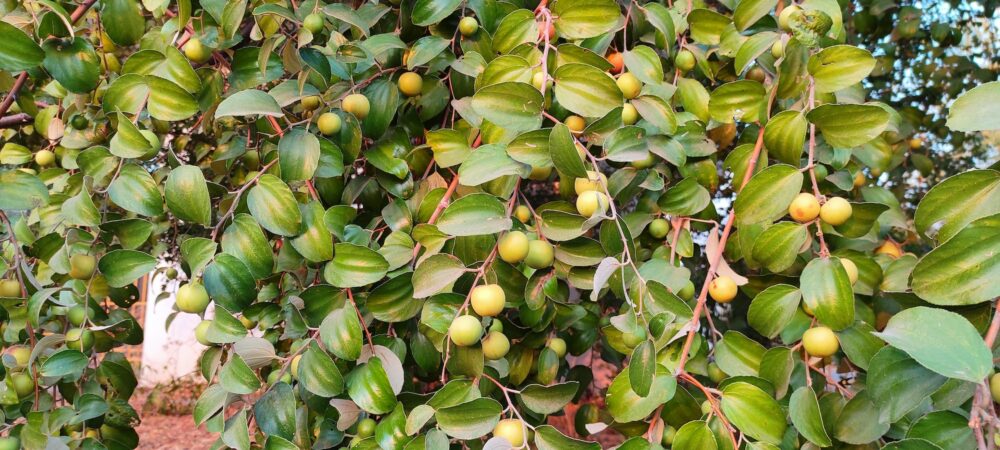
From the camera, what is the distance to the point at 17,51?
750 mm

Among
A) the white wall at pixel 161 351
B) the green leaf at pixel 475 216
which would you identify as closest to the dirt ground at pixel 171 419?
the white wall at pixel 161 351

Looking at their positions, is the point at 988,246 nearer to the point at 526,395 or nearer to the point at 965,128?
the point at 965,128

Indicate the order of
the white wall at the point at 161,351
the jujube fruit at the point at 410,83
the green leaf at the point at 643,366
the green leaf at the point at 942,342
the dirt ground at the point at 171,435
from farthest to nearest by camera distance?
the white wall at the point at 161,351 → the dirt ground at the point at 171,435 → the jujube fruit at the point at 410,83 → the green leaf at the point at 643,366 → the green leaf at the point at 942,342

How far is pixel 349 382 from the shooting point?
75 centimetres

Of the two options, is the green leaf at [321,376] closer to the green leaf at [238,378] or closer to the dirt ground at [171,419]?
the green leaf at [238,378]

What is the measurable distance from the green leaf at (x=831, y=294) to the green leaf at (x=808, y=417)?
8cm

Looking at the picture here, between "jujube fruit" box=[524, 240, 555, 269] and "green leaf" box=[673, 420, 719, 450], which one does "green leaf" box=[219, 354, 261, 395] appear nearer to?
"jujube fruit" box=[524, 240, 555, 269]

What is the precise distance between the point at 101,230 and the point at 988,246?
3.36 ft

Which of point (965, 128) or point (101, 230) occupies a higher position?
point (965, 128)

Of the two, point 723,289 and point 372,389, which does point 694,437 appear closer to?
point 723,289

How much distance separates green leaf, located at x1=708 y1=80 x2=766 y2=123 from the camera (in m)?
0.89

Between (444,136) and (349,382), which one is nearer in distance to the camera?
(349,382)

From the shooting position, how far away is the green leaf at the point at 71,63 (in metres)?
0.84

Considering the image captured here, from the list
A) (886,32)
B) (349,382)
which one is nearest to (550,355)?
(349,382)
